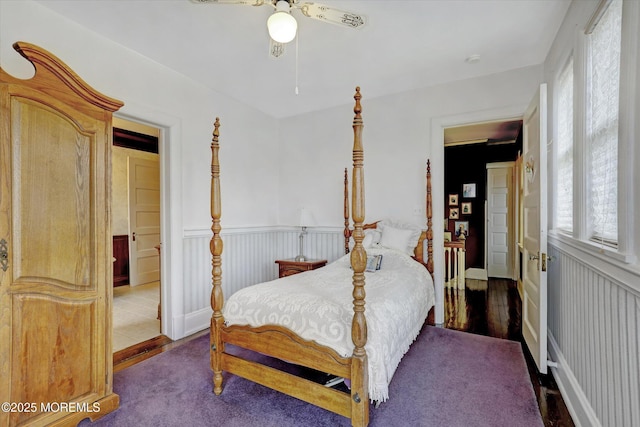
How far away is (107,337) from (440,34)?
3297 millimetres

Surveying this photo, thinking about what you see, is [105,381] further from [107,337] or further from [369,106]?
[369,106]

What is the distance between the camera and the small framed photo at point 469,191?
5.92m

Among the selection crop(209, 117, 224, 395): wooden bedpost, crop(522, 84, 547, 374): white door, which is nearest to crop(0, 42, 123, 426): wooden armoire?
crop(209, 117, 224, 395): wooden bedpost

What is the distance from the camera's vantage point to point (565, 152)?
2.42m

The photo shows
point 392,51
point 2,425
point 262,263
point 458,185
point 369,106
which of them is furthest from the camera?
point 458,185

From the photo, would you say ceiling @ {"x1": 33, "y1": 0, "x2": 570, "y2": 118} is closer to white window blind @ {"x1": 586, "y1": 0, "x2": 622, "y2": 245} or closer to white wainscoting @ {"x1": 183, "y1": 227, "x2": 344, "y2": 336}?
white window blind @ {"x1": 586, "y1": 0, "x2": 622, "y2": 245}

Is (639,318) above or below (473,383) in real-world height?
above

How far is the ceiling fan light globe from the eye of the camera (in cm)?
179

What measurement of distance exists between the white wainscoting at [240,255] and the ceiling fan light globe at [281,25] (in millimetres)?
2227

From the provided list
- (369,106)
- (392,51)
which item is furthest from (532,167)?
(369,106)

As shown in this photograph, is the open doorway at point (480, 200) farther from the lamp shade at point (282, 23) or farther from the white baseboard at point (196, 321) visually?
the lamp shade at point (282, 23)

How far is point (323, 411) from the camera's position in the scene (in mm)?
1974

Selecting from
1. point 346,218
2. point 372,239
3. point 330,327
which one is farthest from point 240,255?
point 330,327

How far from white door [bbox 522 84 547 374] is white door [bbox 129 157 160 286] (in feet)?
17.7
